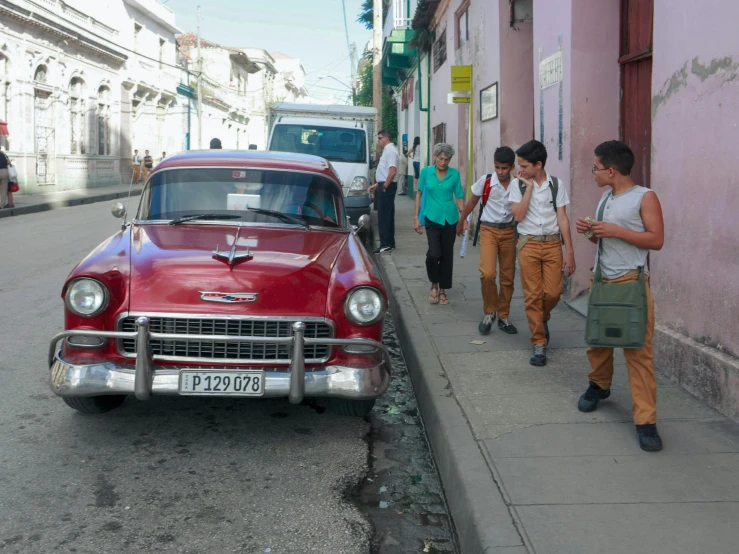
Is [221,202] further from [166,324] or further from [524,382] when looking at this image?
[524,382]

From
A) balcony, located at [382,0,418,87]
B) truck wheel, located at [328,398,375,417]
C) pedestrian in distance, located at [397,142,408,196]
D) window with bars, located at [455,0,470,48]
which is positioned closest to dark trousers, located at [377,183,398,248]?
window with bars, located at [455,0,470,48]

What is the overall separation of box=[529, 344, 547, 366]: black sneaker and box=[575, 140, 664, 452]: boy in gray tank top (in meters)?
1.46

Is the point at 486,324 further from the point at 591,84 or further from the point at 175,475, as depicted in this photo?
the point at 175,475

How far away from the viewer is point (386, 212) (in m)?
12.1

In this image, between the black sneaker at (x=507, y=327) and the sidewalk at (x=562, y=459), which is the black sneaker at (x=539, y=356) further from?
the black sneaker at (x=507, y=327)

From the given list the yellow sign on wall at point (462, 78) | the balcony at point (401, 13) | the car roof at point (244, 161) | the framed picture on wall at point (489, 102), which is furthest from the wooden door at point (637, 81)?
the balcony at point (401, 13)

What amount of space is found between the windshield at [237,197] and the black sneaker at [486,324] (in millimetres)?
1607

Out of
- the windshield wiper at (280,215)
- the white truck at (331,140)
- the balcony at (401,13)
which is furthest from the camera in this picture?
the balcony at (401,13)

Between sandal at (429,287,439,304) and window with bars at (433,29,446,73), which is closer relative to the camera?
sandal at (429,287,439,304)

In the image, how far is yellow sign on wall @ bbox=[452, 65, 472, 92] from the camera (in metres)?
13.5

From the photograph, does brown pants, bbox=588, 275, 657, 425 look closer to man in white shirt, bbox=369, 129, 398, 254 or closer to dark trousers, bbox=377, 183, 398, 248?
man in white shirt, bbox=369, 129, 398, 254

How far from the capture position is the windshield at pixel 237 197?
5.62 meters

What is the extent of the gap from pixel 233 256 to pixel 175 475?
123cm

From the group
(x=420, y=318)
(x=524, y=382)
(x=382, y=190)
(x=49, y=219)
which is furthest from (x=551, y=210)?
(x=49, y=219)
